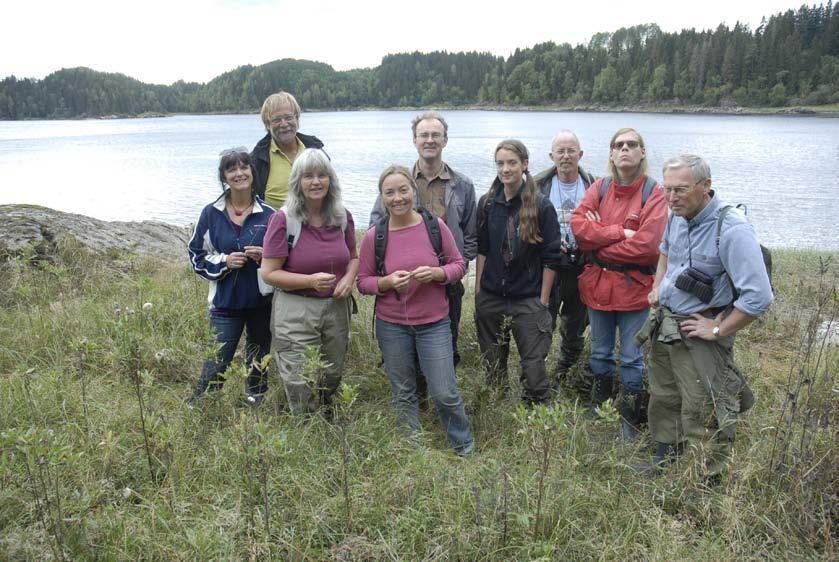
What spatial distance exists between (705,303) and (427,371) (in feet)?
5.65

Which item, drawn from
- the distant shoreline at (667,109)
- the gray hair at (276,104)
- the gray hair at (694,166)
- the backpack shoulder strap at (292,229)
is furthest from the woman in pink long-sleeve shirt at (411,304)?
the distant shoreline at (667,109)

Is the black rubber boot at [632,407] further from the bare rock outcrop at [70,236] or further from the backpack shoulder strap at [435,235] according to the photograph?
the bare rock outcrop at [70,236]

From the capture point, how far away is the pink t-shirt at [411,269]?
3.72m

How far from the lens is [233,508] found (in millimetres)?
2801

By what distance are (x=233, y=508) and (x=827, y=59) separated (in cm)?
11007

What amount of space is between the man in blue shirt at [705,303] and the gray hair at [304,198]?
1989 mm

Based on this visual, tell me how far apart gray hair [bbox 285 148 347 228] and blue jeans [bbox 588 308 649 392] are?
206cm

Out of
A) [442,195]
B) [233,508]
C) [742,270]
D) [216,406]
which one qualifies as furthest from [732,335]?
[216,406]

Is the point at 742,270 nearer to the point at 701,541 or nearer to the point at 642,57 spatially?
the point at 701,541

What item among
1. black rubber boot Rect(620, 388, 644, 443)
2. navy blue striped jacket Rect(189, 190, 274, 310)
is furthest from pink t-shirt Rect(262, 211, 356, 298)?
black rubber boot Rect(620, 388, 644, 443)

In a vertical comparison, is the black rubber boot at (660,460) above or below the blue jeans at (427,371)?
below

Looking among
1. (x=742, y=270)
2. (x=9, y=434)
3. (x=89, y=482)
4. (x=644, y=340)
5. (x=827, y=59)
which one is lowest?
(x=89, y=482)

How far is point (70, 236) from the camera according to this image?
705 cm

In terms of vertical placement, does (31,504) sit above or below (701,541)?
above
